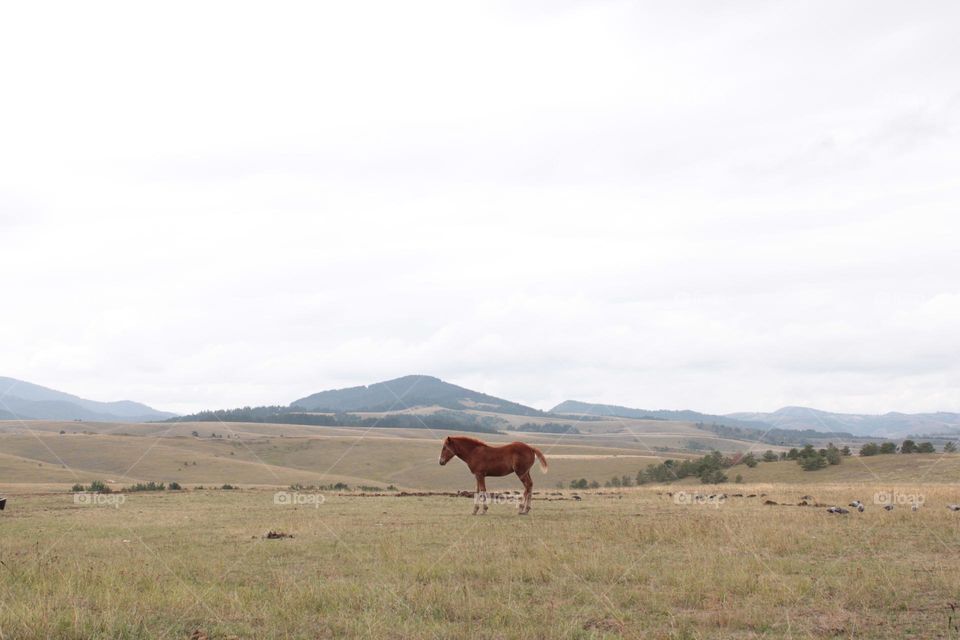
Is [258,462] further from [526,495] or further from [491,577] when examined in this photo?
[491,577]

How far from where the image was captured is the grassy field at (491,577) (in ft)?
29.9

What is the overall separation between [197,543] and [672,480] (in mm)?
59470

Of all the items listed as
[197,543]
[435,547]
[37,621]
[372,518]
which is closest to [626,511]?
[372,518]

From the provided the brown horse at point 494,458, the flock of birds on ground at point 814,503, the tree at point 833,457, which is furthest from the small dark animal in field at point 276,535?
the tree at point 833,457

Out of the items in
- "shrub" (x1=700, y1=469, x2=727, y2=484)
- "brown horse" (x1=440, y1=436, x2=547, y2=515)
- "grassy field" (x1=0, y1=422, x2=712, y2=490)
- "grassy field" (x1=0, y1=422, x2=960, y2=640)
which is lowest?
"grassy field" (x1=0, y1=422, x2=712, y2=490)

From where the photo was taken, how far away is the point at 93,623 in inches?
359

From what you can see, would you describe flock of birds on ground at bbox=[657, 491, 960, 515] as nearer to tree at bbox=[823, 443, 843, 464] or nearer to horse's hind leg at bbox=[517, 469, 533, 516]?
horse's hind leg at bbox=[517, 469, 533, 516]

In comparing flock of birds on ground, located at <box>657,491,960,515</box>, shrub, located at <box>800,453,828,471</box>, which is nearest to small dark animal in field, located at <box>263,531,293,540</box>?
flock of birds on ground, located at <box>657,491,960,515</box>

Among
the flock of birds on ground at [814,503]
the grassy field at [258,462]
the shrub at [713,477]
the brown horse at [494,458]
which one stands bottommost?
the grassy field at [258,462]

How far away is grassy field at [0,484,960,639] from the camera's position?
9.11 metres

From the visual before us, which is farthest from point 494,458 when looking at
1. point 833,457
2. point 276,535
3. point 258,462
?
point 258,462

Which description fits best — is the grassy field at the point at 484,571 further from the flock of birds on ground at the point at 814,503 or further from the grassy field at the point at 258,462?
the grassy field at the point at 258,462

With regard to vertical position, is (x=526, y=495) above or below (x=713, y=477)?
above

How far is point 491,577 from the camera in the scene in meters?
12.2
